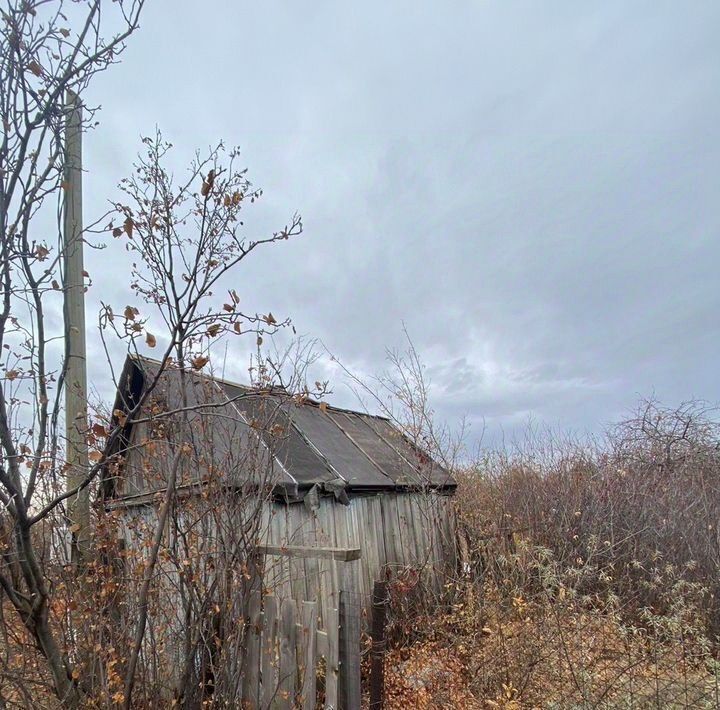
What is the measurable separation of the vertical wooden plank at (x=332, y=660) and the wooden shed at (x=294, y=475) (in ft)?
0.59

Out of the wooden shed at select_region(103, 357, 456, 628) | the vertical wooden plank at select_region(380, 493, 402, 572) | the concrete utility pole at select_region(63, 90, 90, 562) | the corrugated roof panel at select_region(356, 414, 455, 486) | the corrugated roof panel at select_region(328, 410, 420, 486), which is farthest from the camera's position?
the corrugated roof panel at select_region(356, 414, 455, 486)

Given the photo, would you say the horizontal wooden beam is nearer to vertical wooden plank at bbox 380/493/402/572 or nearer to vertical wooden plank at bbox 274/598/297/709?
vertical wooden plank at bbox 274/598/297/709

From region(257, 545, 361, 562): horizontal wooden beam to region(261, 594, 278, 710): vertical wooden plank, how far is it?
0.29m

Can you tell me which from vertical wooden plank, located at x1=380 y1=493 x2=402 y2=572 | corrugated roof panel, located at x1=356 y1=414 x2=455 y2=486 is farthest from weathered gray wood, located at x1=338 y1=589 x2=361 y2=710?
corrugated roof panel, located at x1=356 y1=414 x2=455 y2=486

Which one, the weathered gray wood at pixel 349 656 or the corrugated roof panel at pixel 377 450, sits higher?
the corrugated roof panel at pixel 377 450

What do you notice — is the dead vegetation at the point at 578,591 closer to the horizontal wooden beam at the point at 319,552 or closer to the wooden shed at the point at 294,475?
the wooden shed at the point at 294,475

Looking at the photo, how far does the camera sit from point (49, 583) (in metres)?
2.43

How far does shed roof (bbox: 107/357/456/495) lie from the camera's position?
5043 millimetres

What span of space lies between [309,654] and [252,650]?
0.42 metres

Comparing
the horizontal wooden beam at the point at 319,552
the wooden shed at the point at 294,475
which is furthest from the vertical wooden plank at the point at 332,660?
the horizontal wooden beam at the point at 319,552

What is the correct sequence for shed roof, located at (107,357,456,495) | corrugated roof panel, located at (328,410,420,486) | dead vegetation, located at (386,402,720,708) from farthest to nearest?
1. corrugated roof panel, located at (328,410,420,486)
2. shed roof, located at (107,357,456,495)
3. dead vegetation, located at (386,402,720,708)

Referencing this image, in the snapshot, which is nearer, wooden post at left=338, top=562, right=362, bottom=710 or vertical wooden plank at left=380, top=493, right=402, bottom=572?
wooden post at left=338, top=562, right=362, bottom=710

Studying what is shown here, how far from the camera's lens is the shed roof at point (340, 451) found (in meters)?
5.04

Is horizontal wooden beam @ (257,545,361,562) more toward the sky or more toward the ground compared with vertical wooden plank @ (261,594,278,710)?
more toward the sky
